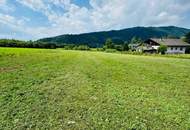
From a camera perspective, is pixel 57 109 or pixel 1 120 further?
pixel 57 109

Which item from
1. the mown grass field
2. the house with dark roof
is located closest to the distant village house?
the house with dark roof

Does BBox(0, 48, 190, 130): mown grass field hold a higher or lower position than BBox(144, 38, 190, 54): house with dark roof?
lower

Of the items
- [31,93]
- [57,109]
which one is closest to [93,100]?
[57,109]

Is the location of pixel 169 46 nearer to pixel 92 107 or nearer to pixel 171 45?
pixel 171 45

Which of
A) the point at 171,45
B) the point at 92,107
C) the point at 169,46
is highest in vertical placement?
the point at 171,45

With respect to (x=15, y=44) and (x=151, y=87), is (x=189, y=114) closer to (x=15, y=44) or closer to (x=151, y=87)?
(x=151, y=87)

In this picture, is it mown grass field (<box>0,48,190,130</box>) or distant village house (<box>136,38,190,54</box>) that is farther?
distant village house (<box>136,38,190,54</box>)

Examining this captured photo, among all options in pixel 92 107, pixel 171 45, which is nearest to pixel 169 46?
pixel 171 45

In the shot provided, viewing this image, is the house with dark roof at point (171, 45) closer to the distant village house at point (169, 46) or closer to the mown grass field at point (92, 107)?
the distant village house at point (169, 46)

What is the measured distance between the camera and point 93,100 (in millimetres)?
5977

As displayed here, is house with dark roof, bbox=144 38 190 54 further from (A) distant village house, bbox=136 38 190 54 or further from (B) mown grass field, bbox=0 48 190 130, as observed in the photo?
(B) mown grass field, bbox=0 48 190 130

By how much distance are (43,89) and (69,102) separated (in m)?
1.78

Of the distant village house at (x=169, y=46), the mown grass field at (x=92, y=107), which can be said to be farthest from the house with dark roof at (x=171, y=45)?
the mown grass field at (x=92, y=107)

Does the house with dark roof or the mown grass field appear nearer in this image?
the mown grass field
